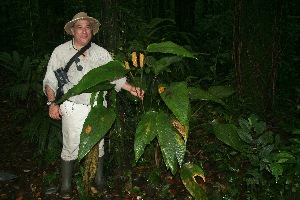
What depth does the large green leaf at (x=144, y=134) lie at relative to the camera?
2596 millimetres

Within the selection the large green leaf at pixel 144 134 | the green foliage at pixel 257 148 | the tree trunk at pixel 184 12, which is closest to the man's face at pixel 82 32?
the large green leaf at pixel 144 134

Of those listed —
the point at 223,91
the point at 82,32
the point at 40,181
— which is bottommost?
the point at 40,181

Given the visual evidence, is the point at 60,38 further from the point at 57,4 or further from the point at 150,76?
the point at 150,76

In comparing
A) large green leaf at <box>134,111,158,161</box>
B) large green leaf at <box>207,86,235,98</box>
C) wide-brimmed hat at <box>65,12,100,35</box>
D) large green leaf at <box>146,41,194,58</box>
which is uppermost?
wide-brimmed hat at <box>65,12,100,35</box>

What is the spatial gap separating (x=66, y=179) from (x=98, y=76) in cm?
163

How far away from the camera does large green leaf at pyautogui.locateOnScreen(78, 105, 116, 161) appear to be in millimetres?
2631

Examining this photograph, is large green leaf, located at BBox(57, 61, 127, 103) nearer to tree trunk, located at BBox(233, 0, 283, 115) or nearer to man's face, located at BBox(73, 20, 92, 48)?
man's face, located at BBox(73, 20, 92, 48)

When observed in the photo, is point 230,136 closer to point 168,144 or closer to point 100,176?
point 168,144

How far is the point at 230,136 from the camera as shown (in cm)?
303

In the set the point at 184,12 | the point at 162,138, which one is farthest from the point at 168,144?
the point at 184,12

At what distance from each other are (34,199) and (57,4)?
4.12m

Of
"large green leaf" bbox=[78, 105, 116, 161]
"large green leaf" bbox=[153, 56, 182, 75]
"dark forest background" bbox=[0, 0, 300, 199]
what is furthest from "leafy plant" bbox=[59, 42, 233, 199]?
"dark forest background" bbox=[0, 0, 300, 199]

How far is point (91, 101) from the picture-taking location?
10.1ft

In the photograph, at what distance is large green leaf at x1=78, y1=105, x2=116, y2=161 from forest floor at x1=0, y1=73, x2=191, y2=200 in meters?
1.12
